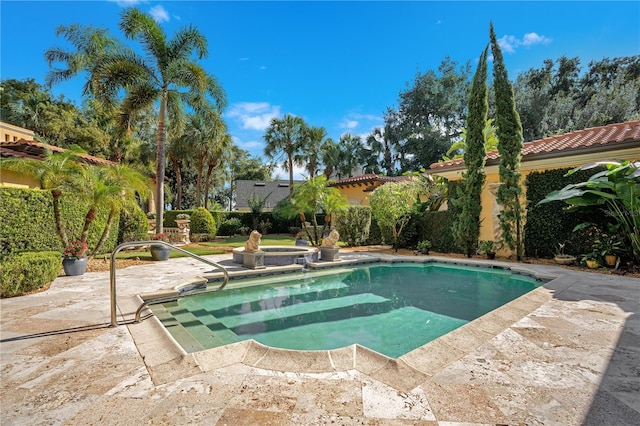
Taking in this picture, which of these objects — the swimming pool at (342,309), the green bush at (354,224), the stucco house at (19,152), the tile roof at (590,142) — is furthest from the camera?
the green bush at (354,224)

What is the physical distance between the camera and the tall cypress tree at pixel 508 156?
1184cm

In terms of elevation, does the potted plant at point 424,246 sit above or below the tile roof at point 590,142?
below

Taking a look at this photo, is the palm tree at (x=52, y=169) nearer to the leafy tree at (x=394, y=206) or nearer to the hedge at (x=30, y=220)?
the hedge at (x=30, y=220)

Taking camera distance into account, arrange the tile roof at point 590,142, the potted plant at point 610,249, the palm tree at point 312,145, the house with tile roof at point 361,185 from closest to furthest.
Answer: the potted plant at point 610,249 < the tile roof at point 590,142 < the house with tile roof at point 361,185 < the palm tree at point 312,145

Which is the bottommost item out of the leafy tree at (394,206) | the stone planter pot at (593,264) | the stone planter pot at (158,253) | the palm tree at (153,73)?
the stone planter pot at (593,264)

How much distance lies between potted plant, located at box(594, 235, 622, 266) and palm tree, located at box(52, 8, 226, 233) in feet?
57.3

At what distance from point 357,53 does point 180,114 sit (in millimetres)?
10834

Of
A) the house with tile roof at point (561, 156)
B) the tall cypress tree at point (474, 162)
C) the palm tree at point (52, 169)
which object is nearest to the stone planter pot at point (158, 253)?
the palm tree at point (52, 169)

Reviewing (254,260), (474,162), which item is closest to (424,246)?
(474,162)

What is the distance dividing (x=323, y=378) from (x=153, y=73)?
16.7 metres

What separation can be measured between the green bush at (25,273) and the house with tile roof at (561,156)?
48.4ft

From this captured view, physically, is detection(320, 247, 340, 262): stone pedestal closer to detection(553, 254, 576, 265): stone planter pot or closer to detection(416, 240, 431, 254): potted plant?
→ detection(416, 240, 431, 254): potted plant

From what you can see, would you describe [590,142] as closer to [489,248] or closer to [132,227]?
A: [489,248]

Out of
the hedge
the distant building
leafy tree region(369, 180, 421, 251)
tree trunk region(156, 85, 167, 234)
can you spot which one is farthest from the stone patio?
the distant building
